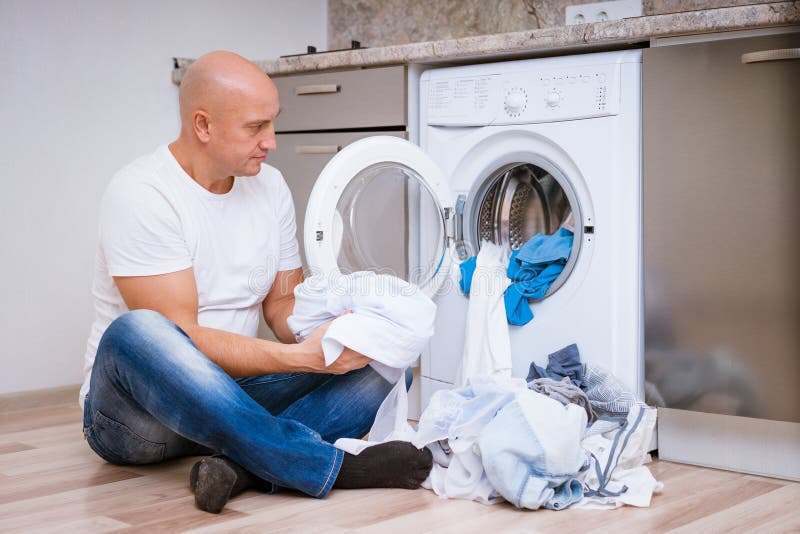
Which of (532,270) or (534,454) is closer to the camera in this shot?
(534,454)

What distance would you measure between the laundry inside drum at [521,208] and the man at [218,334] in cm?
54

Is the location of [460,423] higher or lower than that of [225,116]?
lower

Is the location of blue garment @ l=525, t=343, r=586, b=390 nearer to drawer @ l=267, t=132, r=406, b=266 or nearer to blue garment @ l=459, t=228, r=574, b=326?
blue garment @ l=459, t=228, r=574, b=326

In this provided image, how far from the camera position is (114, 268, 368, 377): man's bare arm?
167cm

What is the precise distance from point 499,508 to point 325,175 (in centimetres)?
76

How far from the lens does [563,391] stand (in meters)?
1.94

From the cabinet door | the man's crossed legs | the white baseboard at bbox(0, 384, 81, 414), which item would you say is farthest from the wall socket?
the white baseboard at bbox(0, 384, 81, 414)

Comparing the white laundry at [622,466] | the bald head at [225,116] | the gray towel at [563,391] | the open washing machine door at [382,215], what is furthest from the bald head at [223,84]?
the white laundry at [622,466]

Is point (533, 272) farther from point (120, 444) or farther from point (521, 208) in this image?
point (120, 444)

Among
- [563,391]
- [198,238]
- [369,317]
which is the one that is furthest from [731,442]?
[198,238]

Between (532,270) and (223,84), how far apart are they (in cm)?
81

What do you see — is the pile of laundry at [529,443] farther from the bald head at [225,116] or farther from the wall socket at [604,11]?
the wall socket at [604,11]

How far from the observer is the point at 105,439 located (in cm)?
182

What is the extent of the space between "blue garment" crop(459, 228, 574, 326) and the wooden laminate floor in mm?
443
